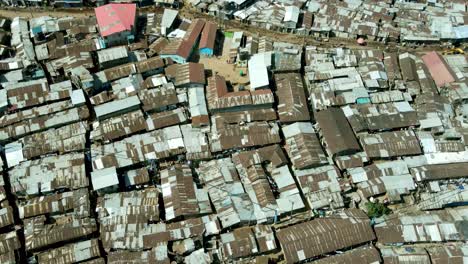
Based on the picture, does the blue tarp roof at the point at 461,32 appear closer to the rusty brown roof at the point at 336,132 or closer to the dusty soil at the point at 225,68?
the rusty brown roof at the point at 336,132

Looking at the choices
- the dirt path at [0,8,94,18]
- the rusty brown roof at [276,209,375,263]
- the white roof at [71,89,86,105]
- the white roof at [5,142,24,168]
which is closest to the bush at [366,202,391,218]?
the rusty brown roof at [276,209,375,263]

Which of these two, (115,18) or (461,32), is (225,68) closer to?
(115,18)

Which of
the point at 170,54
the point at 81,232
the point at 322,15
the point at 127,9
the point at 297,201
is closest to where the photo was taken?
the point at 81,232

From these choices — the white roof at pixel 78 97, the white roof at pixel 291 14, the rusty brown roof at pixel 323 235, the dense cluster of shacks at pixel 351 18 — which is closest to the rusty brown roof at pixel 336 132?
the rusty brown roof at pixel 323 235

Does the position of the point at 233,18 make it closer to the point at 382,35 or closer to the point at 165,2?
the point at 165,2

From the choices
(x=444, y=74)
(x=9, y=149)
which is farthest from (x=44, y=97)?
(x=444, y=74)

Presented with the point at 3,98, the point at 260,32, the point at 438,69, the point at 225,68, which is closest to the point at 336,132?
the point at 225,68
